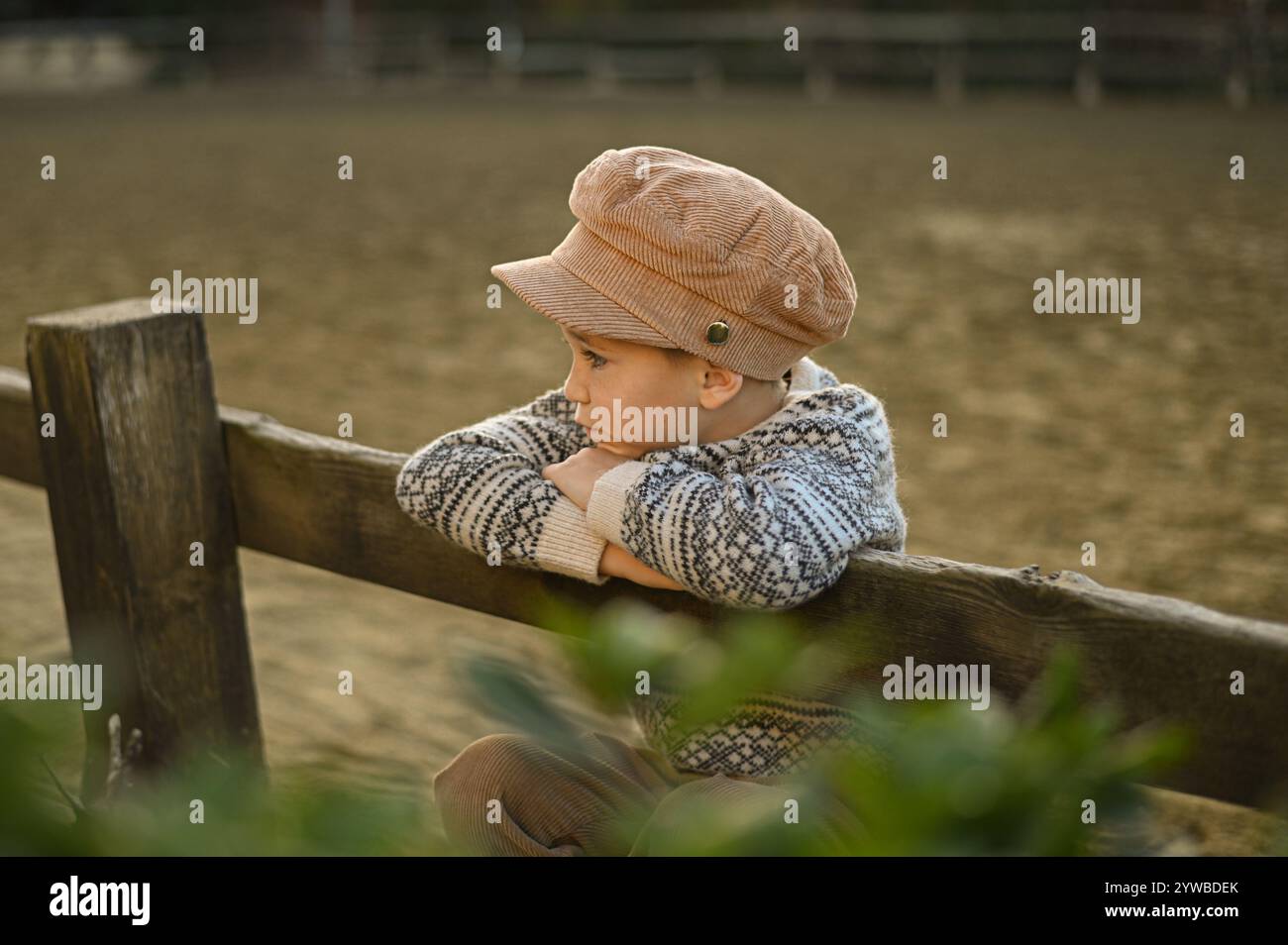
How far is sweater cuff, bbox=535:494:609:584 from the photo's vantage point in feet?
5.35

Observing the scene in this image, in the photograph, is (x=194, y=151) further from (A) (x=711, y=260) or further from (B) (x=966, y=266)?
(A) (x=711, y=260)

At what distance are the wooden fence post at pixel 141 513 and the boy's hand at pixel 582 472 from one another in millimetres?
640

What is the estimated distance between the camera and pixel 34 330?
203 centimetres

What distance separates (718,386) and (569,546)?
0.27 m

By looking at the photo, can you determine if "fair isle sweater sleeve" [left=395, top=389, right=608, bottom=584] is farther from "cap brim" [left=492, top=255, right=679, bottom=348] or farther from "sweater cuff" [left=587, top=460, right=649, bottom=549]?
"cap brim" [left=492, top=255, right=679, bottom=348]

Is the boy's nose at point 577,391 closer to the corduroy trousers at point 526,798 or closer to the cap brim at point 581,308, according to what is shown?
the cap brim at point 581,308

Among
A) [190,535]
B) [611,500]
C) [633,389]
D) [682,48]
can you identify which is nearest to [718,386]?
[633,389]

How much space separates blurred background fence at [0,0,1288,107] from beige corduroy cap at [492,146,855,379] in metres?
21.1

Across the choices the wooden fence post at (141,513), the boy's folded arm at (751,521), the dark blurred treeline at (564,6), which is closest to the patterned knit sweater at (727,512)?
the boy's folded arm at (751,521)

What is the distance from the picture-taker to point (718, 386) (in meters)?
1.73

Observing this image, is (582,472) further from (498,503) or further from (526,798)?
(526,798)

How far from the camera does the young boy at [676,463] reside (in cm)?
149

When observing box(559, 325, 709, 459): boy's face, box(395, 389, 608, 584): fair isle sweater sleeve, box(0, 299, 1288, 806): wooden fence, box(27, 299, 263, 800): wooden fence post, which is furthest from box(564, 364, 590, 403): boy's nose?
box(27, 299, 263, 800): wooden fence post
